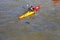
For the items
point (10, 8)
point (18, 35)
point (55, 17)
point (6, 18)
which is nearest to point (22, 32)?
point (18, 35)

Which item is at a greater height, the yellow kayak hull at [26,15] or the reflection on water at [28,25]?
the yellow kayak hull at [26,15]

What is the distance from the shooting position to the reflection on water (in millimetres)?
9539

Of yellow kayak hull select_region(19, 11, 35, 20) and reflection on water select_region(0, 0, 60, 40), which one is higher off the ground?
yellow kayak hull select_region(19, 11, 35, 20)

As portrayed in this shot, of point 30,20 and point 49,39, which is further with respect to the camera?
point 30,20

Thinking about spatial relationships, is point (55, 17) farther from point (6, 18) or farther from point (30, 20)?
point (6, 18)

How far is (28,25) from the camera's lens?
1086 cm

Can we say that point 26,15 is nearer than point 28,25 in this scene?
No

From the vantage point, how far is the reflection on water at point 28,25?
9539 millimetres

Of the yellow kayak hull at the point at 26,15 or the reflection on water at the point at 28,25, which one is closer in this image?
the reflection on water at the point at 28,25

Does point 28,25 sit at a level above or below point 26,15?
below

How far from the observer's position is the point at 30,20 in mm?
11656

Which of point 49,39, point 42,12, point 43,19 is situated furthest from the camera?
point 42,12

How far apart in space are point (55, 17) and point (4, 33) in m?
4.00

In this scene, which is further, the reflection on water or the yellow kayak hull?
the yellow kayak hull
